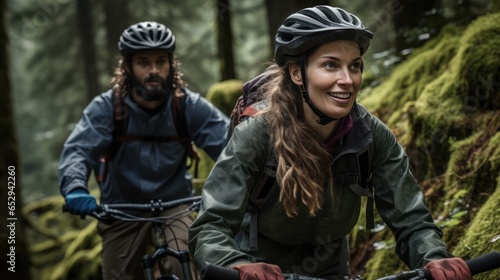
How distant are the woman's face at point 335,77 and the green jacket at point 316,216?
7.1 inches

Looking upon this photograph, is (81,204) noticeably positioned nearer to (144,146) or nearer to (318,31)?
(144,146)

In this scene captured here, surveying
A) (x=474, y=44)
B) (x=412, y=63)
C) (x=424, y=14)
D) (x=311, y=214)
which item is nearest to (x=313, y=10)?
(x=311, y=214)

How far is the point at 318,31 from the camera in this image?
3689 mm

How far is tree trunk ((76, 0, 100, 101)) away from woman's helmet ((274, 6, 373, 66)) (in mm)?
18094

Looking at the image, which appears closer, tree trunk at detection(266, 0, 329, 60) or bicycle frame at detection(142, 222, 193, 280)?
bicycle frame at detection(142, 222, 193, 280)

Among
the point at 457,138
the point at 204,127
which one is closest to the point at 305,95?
the point at 204,127

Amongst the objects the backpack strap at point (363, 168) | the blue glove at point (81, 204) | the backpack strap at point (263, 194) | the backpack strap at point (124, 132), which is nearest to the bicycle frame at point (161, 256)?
the blue glove at point (81, 204)

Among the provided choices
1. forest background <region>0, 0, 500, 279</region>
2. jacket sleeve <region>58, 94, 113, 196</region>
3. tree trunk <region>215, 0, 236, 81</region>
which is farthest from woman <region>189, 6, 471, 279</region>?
tree trunk <region>215, 0, 236, 81</region>

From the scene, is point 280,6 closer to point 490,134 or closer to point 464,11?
point 464,11

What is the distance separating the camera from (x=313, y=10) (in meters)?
3.88

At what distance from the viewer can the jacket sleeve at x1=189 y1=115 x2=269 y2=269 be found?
11.1ft

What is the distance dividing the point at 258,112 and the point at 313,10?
65 centimetres

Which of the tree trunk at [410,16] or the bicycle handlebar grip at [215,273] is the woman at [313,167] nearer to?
the bicycle handlebar grip at [215,273]

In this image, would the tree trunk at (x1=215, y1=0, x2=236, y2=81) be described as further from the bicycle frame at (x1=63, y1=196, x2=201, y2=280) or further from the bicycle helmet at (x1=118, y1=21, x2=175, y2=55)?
the bicycle frame at (x1=63, y1=196, x2=201, y2=280)
